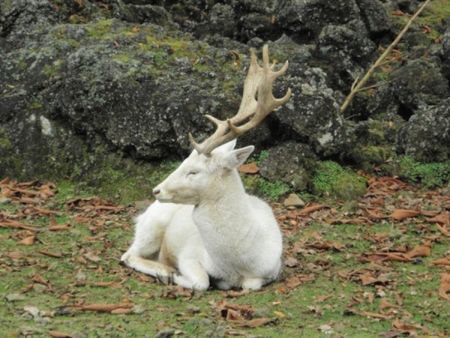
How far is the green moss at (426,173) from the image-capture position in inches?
506

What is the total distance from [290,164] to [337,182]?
75 centimetres

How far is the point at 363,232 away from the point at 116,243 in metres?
→ 3.12

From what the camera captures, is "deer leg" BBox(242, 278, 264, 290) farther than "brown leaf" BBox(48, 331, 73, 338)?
Yes

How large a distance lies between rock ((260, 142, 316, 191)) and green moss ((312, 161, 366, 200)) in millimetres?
166

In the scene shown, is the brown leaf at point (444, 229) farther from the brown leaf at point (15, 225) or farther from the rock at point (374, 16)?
the rock at point (374, 16)

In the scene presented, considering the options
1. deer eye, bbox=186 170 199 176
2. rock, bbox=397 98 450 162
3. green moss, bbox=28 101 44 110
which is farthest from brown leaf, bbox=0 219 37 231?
rock, bbox=397 98 450 162

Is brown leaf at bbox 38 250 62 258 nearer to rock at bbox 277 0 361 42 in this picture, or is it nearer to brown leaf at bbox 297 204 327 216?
brown leaf at bbox 297 204 327 216

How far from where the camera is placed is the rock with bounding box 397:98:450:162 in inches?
529

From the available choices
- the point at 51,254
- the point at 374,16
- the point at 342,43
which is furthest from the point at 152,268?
the point at 374,16

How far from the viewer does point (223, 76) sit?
1334cm

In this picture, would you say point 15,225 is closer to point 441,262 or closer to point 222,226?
point 222,226

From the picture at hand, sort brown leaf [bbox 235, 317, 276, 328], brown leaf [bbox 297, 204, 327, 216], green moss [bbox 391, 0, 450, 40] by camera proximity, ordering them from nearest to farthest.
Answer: brown leaf [bbox 235, 317, 276, 328] → brown leaf [bbox 297, 204, 327, 216] → green moss [bbox 391, 0, 450, 40]

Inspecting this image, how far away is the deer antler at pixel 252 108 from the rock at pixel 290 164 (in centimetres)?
309

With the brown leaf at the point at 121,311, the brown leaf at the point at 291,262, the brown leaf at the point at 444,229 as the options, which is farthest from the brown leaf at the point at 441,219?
the brown leaf at the point at 121,311
